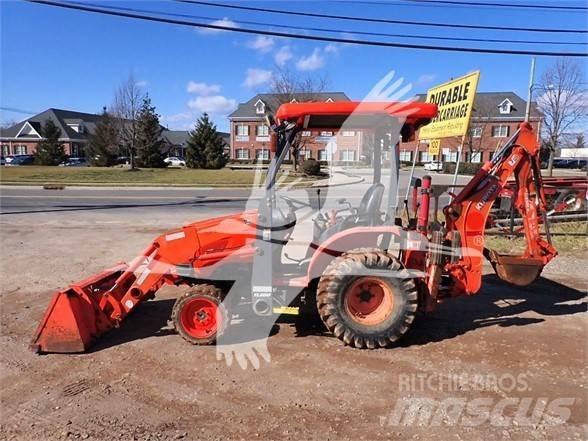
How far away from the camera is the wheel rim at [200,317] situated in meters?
4.64

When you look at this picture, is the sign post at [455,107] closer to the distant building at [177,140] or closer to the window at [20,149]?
the distant building at [177,140]

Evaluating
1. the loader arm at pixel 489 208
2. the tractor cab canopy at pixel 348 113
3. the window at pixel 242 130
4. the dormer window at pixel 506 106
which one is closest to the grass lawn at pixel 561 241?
the loader arm at pixel 489 208

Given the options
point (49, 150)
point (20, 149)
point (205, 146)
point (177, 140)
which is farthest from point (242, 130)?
point (20, 149)

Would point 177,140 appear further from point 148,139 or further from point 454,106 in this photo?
point 454,106

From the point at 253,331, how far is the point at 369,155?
7.42 feet

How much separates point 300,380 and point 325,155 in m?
2.52

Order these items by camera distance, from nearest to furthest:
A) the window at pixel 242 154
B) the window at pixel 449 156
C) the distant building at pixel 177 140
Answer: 1. the window at pixel 449 156
2. the window at pixel 242 154
3. the distant building at pixel 177 140

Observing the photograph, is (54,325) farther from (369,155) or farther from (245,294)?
(369,155)

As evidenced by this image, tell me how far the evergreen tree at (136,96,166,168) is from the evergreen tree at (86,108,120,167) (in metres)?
2.65

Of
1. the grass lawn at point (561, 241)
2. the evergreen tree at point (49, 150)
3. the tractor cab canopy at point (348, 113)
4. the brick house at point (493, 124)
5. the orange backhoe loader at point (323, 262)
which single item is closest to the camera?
the tractor cab canopy at point (348, 113)

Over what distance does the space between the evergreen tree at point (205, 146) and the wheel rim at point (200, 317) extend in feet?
139

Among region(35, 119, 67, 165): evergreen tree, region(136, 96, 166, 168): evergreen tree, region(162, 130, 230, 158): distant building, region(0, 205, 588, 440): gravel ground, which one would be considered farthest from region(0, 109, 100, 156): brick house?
region(0, 205, 588, 440): gravel ground

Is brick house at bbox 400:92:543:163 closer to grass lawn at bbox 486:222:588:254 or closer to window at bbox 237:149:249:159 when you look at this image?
window at bbox 237:149:249:159

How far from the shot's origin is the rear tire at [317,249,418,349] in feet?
14.9
